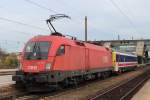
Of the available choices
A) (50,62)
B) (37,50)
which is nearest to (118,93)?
(50,62)

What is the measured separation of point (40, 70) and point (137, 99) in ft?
17.6

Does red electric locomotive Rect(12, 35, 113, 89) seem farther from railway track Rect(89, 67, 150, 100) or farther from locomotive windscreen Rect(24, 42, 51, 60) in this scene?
railway track Rect(89, 67, 150, 100)

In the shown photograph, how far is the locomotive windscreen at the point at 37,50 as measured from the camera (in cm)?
2075

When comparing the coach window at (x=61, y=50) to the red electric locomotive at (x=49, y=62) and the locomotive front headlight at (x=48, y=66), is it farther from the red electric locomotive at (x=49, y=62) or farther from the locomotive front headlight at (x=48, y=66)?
the locomotive front headlight at (x=48, y=66)

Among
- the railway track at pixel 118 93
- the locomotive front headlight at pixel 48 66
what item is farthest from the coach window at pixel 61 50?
the railway track at pixel 118 93

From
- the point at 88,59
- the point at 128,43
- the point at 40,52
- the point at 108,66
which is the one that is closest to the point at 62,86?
the point at 40,52

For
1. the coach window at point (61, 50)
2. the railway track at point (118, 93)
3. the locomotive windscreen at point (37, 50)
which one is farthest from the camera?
the coach window at point (61, 50)

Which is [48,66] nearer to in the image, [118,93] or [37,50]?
[37,50]

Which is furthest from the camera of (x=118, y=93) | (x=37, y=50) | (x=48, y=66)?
(x=118, y=93)

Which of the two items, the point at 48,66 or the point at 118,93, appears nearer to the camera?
the point at 48,66

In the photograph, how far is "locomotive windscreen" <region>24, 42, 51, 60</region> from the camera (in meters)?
20.8

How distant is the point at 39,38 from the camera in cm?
2181

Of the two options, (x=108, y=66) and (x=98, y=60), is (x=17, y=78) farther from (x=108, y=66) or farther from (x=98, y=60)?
(x=108, y=66)

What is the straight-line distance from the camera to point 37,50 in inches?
830
